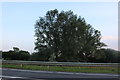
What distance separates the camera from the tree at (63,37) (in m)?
44.8

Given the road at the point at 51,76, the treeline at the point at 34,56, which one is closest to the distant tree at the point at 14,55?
the treeline at the point at 34,56

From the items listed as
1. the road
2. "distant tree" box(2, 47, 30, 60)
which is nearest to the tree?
"distant tree" box(2, 47, 30, 60)

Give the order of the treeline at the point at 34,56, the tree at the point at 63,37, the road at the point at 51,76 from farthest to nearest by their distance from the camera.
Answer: the tree at the point at 63,37 → the treeline at the point at 34,56 → the road at the point at 51,76

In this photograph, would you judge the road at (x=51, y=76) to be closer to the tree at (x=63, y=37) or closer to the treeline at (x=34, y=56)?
the treeline at (x=34, y=56)

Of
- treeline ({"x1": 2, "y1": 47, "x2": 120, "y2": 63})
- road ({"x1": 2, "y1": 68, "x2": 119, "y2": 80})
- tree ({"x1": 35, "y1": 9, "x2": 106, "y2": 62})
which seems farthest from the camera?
tree ({"x1": 35, "y1": 9, "x2": 106, "y2": 62})

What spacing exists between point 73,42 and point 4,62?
17350mm

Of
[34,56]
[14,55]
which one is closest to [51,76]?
[14,55]

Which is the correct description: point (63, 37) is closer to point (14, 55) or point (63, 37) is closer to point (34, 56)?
point (34, 56)

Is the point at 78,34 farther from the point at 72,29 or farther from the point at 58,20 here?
the point at 58,20

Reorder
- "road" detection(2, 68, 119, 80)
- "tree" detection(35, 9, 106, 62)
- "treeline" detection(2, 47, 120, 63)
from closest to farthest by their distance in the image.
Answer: "road" detection(2, 68, 119, 80)
"treeline" detection(2, 47, 120, 63)
"tree" detection(35, 9, 106, 62)

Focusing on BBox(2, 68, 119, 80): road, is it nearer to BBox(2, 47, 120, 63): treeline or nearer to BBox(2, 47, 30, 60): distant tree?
BBox(2, 47, 120, 63): treeline

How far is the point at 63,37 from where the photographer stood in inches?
1802

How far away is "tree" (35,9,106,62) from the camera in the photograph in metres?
44.8

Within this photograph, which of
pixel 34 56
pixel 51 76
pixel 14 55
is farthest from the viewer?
pixel 34 56
